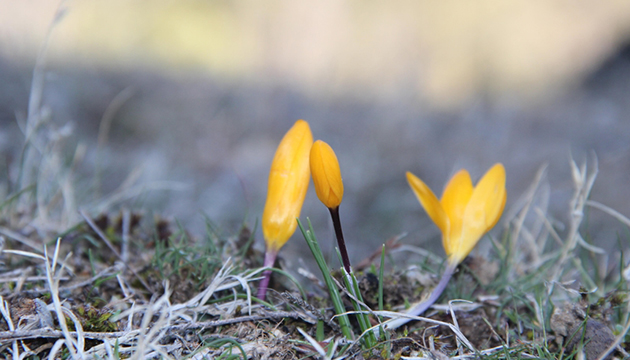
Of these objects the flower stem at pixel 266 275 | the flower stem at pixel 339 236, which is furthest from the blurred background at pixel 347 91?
the flower stem at pixel 339 236

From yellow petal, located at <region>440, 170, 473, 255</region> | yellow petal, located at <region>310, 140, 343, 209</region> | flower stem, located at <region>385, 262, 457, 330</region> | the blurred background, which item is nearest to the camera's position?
yellow petal, located at <region>310, 140, 343, 209</region>

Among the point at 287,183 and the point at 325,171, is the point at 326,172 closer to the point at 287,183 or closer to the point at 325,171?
the point at 325,171

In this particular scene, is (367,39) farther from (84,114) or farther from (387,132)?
(84,114)

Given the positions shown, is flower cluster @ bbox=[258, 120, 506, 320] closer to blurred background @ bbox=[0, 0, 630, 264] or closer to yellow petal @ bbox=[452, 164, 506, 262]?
yellow petal @ bbox=[452, 164, 506, 262]

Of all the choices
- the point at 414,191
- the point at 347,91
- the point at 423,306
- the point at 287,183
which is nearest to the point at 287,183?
the point at 287,183

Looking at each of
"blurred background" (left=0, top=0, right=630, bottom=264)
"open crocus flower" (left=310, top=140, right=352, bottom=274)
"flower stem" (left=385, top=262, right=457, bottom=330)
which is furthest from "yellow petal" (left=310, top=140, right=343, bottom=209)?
"blurred background" (left=0, top=0, right=630, bottom=264)

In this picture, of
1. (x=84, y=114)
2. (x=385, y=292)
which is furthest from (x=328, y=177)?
(x=84, y=114)

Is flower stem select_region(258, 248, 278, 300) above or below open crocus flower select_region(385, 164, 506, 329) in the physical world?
below

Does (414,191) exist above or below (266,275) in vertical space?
above

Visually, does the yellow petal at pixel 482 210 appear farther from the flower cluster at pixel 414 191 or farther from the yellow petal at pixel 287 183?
the yellow petal at pixel 287 183
